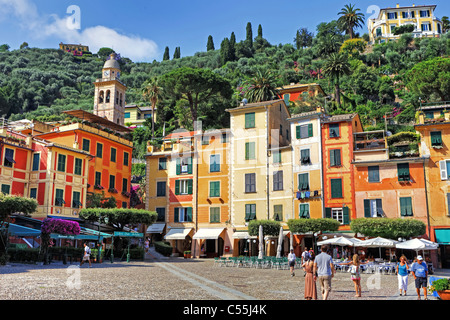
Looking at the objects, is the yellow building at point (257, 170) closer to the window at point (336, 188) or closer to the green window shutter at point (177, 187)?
the window at point (336, 188)

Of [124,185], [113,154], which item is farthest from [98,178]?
[124,185]

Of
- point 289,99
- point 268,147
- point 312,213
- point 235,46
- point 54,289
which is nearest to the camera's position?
point 54,289

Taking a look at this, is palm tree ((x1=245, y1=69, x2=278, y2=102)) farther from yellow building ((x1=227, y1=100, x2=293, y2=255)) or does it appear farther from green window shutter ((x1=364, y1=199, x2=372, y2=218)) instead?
green window shutter ((x1=364, y1=199, x2=372, y2=218))

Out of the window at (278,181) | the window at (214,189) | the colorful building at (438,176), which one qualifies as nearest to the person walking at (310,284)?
the colorful building at (438,176)

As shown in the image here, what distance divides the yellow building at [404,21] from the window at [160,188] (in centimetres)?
9419

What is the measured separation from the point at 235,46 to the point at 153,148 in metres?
94.4

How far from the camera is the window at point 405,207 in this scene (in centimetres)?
3431

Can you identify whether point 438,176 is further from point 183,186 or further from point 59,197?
point 59,197

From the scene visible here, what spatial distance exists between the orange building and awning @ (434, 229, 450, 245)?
620 cm

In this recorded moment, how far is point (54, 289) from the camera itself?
14.2 metres

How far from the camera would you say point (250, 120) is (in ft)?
141

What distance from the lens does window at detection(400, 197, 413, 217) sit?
34312 mm

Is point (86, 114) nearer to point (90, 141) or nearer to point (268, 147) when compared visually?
point (90, 141)
